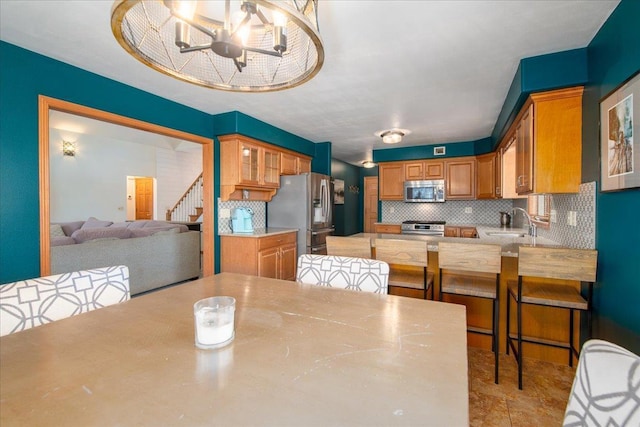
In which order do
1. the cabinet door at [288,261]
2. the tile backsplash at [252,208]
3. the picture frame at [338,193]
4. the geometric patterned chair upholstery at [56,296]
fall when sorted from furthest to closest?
the picture frame at [338,193] < the cabinet door at [288,261] < the tile backsplash at [252,208] < the geometric patterned chair upholstery at [56,296]

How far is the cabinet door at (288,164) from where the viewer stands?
4.42 m

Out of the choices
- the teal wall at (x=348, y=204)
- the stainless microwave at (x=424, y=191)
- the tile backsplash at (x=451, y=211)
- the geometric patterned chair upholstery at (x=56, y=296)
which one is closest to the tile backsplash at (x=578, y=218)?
the stainless microwave at (x=424, y=191)

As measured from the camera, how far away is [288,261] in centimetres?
414

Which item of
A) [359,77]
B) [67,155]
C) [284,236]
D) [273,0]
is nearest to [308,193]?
[284,236]

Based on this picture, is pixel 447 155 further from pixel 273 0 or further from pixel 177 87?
pixel 273 0

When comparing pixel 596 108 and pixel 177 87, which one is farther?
pixel 177 87

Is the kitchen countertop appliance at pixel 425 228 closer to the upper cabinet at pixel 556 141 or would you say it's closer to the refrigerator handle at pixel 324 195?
the refrigerator handle at pixel 324 195

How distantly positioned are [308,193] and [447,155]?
8.50 feet

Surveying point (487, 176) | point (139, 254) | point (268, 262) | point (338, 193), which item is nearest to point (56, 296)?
point (268, 262)

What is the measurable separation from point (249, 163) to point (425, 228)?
10.4 ft

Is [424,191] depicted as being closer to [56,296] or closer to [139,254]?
[139,254]

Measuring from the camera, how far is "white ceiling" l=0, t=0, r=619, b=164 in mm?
1672

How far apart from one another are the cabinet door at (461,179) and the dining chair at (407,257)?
3.20 meters

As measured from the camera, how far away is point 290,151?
459 cm
